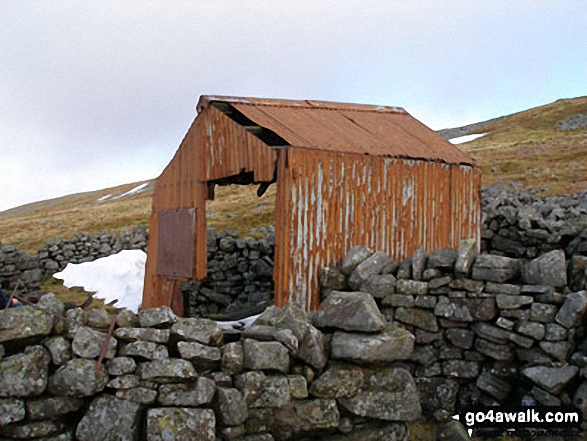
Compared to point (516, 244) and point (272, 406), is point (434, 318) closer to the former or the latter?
point (272, 406)

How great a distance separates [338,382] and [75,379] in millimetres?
2616

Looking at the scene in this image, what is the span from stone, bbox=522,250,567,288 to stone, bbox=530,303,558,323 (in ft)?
0.99

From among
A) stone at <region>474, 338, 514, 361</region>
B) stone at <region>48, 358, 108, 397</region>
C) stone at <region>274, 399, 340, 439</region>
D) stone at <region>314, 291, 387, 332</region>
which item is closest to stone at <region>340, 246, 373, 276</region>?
stone at <region>474, 338, 514, 361</region>

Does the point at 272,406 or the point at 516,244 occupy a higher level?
the point at 516,244

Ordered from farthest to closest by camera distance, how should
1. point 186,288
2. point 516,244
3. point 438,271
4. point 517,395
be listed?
point 186,288, point 516,244, point 438,271, point 517,395

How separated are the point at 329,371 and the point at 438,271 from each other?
279cm

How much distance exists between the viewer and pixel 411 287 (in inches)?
315

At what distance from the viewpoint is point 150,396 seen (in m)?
5.26

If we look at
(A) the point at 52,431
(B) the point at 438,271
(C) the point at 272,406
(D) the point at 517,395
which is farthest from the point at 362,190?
(A) the point at 52,431

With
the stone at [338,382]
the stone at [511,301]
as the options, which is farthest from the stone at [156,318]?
the stone at [511,301]

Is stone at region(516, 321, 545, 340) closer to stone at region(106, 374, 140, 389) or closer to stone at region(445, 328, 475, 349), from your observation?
stone at region(445, 328, 475, 349)

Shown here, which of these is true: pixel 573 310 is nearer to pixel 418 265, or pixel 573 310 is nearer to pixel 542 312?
pixel 542 312

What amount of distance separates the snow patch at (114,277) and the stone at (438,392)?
11196 mm

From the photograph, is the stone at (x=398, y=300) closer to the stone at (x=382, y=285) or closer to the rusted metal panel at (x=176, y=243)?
the stone at (x=382, y=285)
